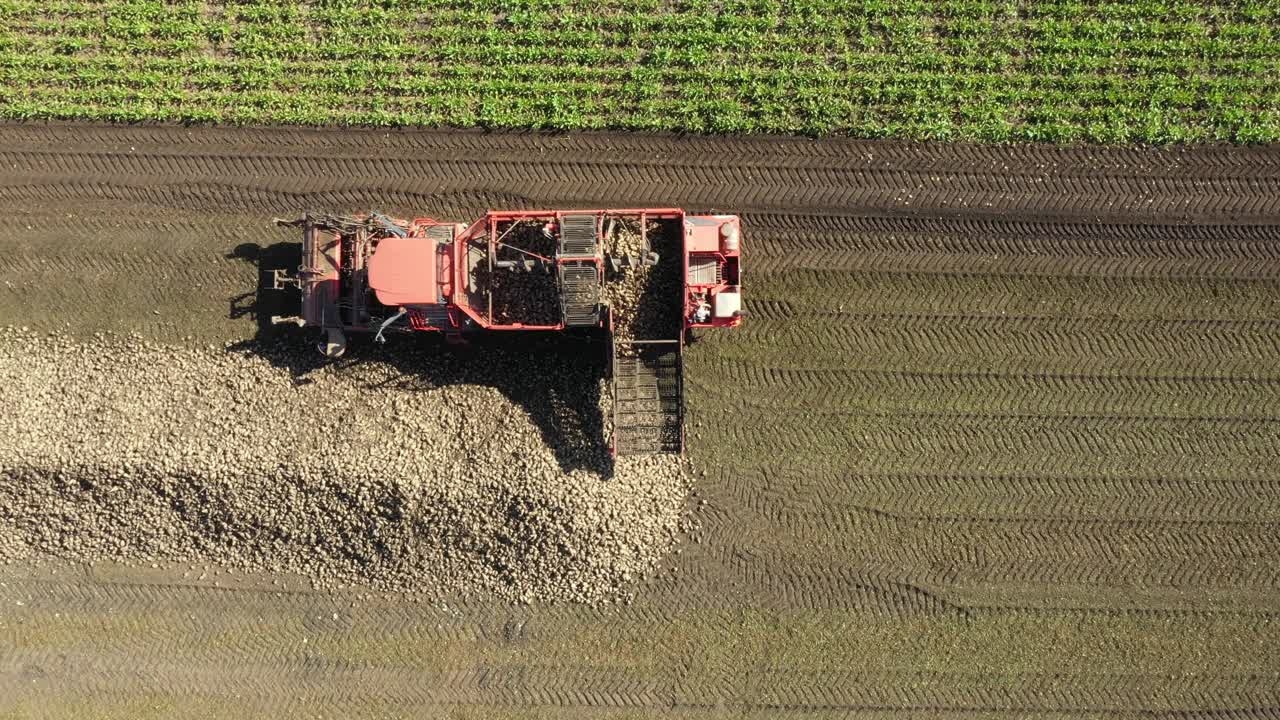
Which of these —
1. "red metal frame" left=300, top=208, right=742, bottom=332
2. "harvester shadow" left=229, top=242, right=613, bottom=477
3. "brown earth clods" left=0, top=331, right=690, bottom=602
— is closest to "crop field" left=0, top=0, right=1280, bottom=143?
"red metal frame" left=300, top=208, right=742, bottom=332

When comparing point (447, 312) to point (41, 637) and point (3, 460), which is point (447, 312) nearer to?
point (3, 460)

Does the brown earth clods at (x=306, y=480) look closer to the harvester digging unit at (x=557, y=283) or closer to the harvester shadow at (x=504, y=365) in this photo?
the harvester shadow at (x=504, y=365)

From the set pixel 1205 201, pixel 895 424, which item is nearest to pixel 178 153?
pixel 895 424

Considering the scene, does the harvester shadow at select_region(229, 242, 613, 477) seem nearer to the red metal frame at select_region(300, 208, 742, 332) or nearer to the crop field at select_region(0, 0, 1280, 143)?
the red metal frame at select_region(300, 208, 742, 332)

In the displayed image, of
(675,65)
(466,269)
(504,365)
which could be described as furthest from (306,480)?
(675,65)

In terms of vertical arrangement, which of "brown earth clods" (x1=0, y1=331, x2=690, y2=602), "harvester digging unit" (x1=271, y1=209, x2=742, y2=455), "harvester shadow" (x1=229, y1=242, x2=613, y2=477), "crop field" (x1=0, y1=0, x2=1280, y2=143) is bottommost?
"brown earth clods" (x1=0, y1=331, x2=690, y2=602)

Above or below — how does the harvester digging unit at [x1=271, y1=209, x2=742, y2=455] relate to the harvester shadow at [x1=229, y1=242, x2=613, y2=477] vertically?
above

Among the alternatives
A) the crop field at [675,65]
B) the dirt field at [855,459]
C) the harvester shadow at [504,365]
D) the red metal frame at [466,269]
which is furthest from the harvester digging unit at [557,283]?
the crop field at [675,65]

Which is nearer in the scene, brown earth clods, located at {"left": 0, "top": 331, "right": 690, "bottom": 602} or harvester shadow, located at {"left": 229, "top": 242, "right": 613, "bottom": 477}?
brown earth clods, located at {"left": 0, "top": 331, "right": 690, "bottom": 602}
